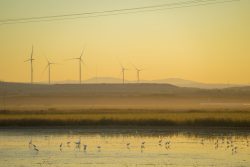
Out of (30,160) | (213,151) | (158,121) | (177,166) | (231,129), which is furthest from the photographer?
(158,121)

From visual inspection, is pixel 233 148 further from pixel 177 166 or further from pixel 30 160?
pixel 30 160

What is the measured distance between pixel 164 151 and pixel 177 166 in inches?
201

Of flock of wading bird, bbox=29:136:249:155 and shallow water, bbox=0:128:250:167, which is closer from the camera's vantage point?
shallow water, bbox=0:128:250:167

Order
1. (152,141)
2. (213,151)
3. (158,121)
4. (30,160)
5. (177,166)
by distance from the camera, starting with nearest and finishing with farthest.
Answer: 1. (177,166)
2. (30,160)
3. (213,151)
4. (152,141)
5. (158,121)

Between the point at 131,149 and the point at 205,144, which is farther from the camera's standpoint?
the point at 205,144

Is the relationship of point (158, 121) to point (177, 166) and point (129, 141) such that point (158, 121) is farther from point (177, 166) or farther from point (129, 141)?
point (177, 166)

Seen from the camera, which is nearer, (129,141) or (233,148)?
(233,148)

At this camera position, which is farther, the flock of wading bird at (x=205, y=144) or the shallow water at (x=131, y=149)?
the flock of wading bird at (x=205, y=144)

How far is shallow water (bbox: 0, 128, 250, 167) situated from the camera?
2325cm

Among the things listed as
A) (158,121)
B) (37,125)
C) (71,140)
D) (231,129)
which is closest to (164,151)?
(71,140)

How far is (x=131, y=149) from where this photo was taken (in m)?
27.8

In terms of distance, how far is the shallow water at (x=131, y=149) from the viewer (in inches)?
915

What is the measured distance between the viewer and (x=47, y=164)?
891 inches

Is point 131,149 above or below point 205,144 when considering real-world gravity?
below
